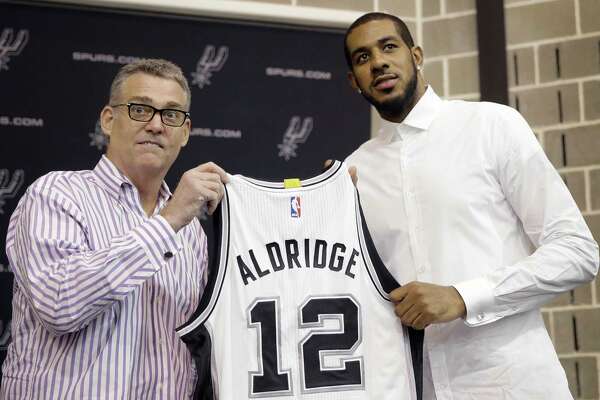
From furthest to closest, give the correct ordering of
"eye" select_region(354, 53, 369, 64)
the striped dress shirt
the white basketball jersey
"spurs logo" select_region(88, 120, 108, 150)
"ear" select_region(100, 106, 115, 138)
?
1. "spurs logo" select_region(88, 120, 108, 150)
2. "eye" select_region(354, 53, 369, 64)
3. "ear" select_region(100, 106, 115, 138)
4. the white basketball jersey
5. the striped dress shirt

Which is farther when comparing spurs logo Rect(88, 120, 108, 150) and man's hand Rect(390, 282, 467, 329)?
spurs logo Rect(88, 120, 108, 150)

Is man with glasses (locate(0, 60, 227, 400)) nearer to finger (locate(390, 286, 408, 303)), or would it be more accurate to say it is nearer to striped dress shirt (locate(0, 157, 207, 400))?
striped dress shirt (locate(0, 157, 207, 400))

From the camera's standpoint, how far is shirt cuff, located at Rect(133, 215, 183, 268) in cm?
186

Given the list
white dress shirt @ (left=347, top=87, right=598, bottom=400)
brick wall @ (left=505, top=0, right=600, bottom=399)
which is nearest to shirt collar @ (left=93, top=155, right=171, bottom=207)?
white dress shirt @ (left=347, top=87, right=598, bottom=400)

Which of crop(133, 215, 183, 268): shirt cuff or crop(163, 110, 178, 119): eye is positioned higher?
crop(163, 110, 178, 119): eye

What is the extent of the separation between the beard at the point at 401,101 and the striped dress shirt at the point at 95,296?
712 millimetres

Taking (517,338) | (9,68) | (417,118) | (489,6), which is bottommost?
(517,338)

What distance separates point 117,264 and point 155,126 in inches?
17.0

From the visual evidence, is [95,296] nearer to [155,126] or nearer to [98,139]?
[155,126]

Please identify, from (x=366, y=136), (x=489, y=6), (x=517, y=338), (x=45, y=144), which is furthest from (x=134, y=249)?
(x=489, y=6)

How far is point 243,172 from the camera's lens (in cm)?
314

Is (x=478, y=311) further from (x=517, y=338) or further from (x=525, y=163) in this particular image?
(x=525, y=163)

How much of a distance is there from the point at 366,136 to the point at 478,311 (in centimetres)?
143

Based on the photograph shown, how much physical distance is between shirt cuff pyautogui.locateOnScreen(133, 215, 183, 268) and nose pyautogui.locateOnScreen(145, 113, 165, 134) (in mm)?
298
